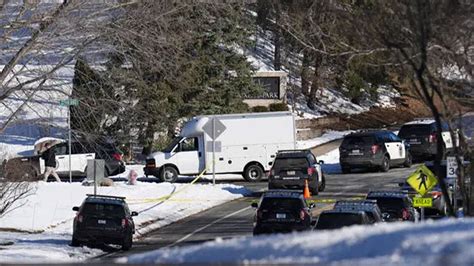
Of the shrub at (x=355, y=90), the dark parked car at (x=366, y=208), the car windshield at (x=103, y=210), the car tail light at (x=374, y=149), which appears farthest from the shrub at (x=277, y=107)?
the dark parked car at (x=366, y=208)

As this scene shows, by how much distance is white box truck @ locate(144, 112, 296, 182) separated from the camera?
41.1 m

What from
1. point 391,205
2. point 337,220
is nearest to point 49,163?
point 391,205

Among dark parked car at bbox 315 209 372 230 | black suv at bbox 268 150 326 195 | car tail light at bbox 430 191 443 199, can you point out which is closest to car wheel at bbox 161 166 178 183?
black suv at bbox 268 150 326 195

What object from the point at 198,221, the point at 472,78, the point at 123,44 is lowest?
the point at 198,221

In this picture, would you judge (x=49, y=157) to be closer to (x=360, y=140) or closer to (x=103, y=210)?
(x=360, y=140)

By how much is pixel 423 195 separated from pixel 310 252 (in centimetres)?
1794

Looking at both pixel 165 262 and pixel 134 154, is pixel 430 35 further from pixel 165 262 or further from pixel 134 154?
pixel 134 154

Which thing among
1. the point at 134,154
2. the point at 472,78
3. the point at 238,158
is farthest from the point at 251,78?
the point at 472,78

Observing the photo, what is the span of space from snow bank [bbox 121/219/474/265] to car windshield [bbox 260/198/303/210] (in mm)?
15482

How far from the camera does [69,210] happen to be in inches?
1334

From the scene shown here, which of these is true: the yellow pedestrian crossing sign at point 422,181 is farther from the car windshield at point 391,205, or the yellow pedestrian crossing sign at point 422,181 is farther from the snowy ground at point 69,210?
the snowy ground at point 69,210

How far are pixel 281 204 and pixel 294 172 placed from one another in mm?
10974

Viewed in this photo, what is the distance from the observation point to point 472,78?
15.7 metres

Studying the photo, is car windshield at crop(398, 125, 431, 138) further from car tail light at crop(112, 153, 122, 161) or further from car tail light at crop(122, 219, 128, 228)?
car tail light at crop(122, 219, 128, 228)
